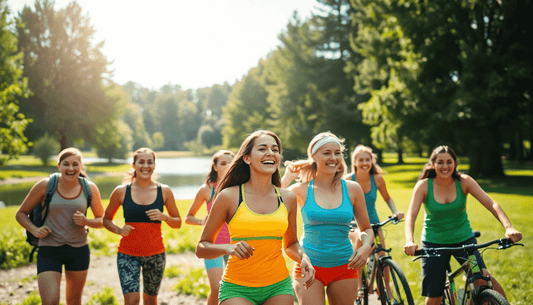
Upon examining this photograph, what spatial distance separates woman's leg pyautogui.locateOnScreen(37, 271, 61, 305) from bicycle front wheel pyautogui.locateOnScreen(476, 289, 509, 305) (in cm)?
420

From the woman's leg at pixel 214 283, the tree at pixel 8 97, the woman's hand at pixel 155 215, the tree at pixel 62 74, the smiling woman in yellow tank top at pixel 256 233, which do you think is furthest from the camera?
the tree at pixel 62 74

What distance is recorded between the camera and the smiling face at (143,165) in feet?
16.6

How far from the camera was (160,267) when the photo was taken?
4.91 metres

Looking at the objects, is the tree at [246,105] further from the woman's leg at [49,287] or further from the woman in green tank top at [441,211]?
the woman's leg at [49,287]

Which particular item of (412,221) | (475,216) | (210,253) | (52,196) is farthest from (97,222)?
(475,216)

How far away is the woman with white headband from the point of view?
A: 3875mm

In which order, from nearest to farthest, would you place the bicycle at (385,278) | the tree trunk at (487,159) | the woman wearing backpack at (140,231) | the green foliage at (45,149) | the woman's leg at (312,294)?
the woman's leg at (312,294), the bicycle at (385,278), the woman wearing backpack at (140,231), the tree trunk at (487,159), the green foliage at (45,149)

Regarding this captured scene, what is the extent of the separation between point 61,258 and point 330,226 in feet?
10.0

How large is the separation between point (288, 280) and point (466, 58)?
68.2ft

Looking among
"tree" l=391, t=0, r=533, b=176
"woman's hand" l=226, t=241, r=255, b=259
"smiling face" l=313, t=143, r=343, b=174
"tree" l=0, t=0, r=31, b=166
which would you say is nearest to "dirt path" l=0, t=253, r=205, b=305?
"smiling face" l=313, t=143, r=343, b=174

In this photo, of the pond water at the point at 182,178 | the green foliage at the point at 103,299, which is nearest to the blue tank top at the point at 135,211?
the pond water at the point at 182,178

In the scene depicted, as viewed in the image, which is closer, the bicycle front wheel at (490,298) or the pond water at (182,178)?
the bicycle front wheel at (490,298)

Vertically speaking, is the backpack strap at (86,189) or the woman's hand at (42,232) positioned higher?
the backpack strap at (86,189)

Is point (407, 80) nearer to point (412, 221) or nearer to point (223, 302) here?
point (412, 221)
